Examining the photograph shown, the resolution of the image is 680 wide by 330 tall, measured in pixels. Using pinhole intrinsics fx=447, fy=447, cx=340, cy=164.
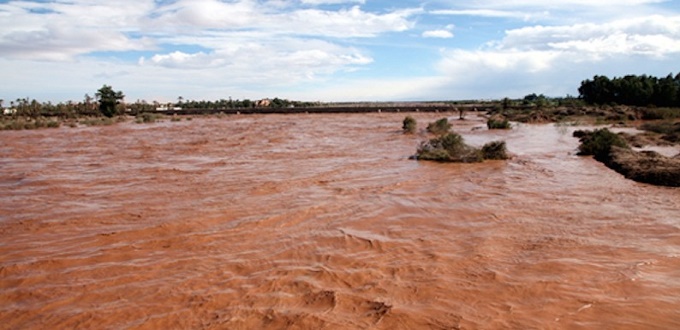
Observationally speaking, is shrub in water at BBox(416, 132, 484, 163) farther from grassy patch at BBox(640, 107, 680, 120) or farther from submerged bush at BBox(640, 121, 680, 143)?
grassy patch at BBox(640, 107, 680, 120)

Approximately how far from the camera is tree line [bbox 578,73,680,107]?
51438 mm

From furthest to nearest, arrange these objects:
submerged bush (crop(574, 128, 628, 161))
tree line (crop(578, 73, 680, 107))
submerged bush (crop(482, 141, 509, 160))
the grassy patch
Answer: tree line (crop(578, 73, 680, 107)) < the grassy patch < submerged bush (crop(574, 128, 628, 161)) < submerged bush (crop(482, 141, 509, 160))

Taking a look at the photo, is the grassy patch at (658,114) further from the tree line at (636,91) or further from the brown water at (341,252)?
the brown water at (341,252)

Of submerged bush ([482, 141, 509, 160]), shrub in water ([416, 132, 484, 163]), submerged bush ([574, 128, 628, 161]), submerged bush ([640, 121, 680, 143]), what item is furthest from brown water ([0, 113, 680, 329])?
submerged bush ([640, 121, 680, 143])

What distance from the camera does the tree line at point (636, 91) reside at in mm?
51438

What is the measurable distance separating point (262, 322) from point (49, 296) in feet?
9.20

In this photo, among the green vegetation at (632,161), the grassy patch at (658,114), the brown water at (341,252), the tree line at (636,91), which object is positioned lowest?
the brown water at (341,252)

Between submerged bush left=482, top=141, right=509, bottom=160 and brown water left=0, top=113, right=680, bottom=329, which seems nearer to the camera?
brown water left=0, top=113, right=680, bottom=329

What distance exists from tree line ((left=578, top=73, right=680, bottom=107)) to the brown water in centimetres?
4880

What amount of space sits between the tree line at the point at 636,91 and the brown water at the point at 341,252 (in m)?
48.8

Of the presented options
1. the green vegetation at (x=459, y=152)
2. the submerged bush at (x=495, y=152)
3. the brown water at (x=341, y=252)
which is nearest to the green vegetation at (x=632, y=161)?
the brown water at (x=341, y=252)

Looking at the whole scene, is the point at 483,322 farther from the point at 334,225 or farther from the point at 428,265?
the point at 334,225

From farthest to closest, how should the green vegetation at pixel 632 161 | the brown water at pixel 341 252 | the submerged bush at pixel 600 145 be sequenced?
the submerged bush at pixel 600 145, the green vegetation at pixel 632 161, the brown water at pixel 341 252

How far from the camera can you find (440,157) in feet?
55.5
